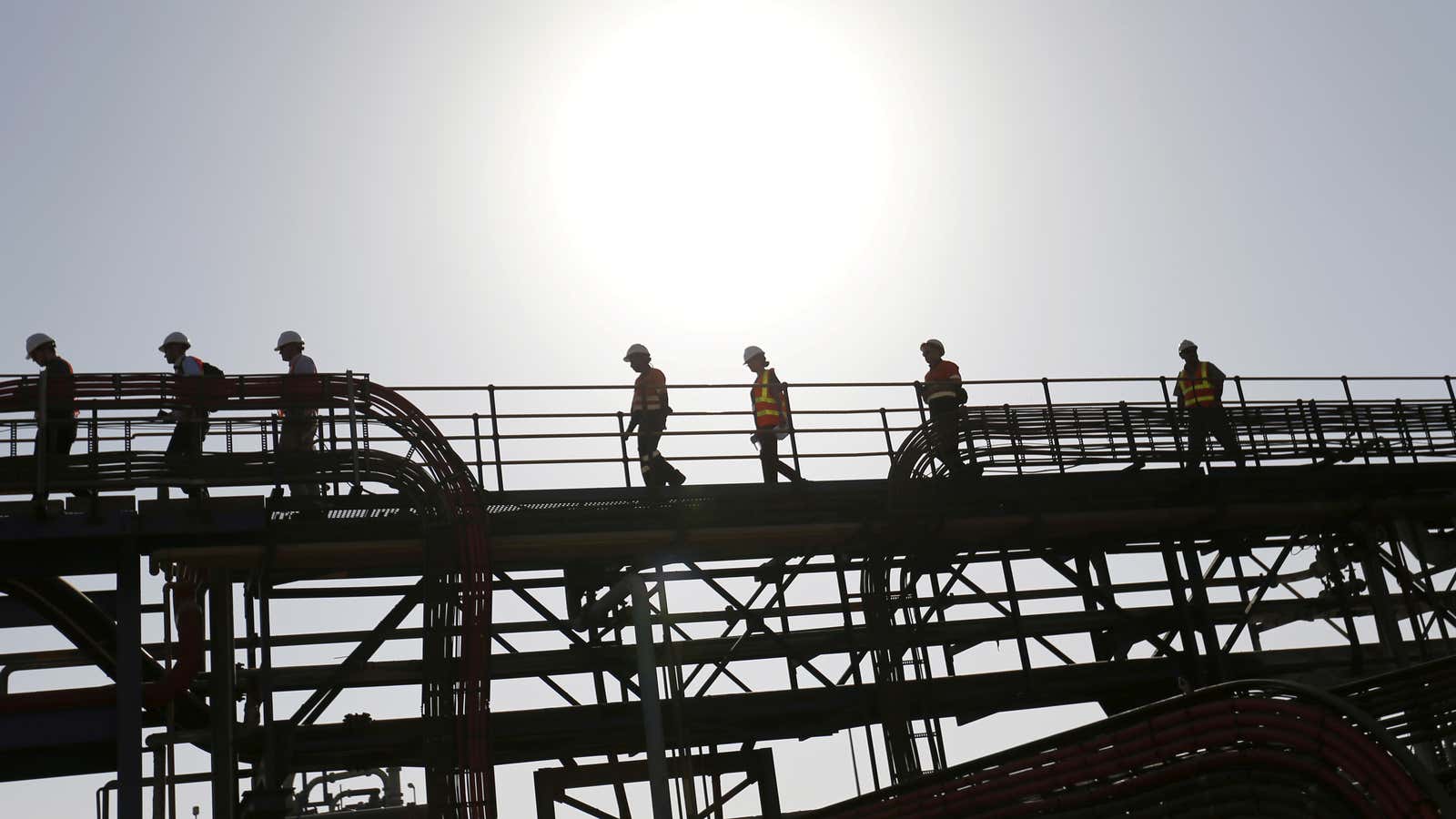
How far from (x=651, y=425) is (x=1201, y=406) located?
8716mm

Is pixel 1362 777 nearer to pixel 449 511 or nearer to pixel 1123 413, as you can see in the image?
pixel 449 511

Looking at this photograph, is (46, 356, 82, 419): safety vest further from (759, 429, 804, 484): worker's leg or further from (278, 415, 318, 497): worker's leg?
(759, 429, 804, 484): worker's leg

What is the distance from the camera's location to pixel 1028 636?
68.5 ft

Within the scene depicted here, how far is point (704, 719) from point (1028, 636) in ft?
16.4

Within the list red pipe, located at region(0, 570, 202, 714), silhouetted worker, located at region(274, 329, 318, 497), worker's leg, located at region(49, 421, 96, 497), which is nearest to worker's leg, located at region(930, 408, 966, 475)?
A: silhouetted worker, located at region(274, 329, 318, 497)

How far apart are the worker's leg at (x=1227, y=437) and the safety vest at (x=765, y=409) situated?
6969 millimetres

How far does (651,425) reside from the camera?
1936cm

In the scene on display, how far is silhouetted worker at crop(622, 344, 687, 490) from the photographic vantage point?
19250mm

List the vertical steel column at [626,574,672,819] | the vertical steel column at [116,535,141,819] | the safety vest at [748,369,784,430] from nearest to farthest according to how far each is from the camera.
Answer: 1. the vertical steel column at [116,535,141,819]
2. the vertical steel column at [626,574,672,819]
3. the safety vest at [748,369,784,430]

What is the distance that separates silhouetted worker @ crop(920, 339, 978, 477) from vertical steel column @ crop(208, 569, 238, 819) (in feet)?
30.7

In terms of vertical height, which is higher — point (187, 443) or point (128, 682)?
point (187, 443)

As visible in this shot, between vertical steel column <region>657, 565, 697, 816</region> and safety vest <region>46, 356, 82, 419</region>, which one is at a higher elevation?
safety vest <region>46, 356, 82, 419</region>

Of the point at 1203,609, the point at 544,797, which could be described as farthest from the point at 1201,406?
the point at 544,797

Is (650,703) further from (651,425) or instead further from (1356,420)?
(1356,420)
